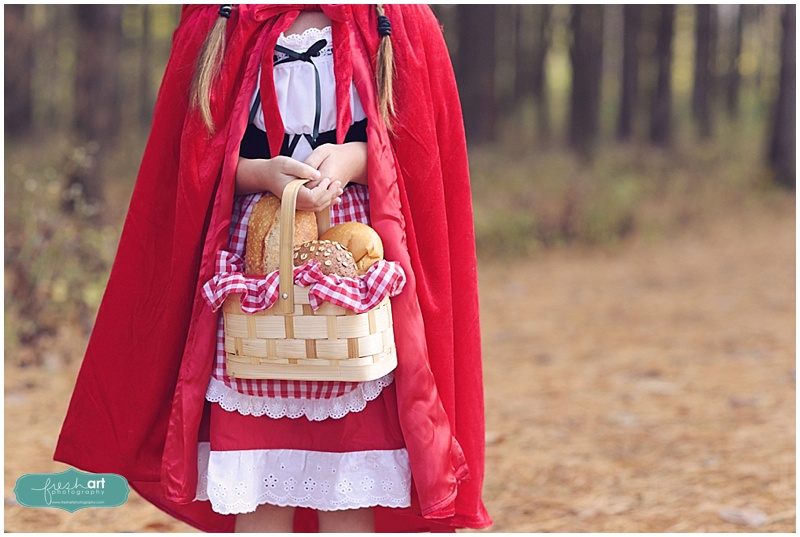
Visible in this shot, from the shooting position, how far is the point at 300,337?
1901mm

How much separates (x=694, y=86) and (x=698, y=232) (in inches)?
409

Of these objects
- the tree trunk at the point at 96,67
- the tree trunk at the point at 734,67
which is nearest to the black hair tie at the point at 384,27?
the tree trunk at the point at 96,67

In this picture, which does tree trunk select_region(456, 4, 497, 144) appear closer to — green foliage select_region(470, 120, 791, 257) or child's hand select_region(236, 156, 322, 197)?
green foliage select_region(470, 120, 791, 257)

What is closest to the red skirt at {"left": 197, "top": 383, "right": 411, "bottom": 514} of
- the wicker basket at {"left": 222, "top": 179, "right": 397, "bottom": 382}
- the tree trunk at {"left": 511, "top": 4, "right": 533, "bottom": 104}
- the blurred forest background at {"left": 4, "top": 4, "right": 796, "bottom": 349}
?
the wicker basket at {"left": 222, "top": 179, "right": 397, "bottom": 382}

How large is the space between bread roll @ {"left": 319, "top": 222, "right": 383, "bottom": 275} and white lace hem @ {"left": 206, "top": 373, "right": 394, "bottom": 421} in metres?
0.30

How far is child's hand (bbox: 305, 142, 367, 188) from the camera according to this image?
2.05m

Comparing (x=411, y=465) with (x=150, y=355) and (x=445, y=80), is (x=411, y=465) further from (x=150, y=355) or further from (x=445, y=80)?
(x=445, y=80)

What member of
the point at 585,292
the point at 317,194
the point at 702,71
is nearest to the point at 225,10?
the point at 317,194

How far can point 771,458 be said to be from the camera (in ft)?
12.0

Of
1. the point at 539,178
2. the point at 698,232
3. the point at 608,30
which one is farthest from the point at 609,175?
the point at 608,30

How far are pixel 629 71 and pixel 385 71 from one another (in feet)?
48.2

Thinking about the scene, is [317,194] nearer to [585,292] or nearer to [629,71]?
[585,292]

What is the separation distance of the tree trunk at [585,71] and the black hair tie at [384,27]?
1259 centimetres

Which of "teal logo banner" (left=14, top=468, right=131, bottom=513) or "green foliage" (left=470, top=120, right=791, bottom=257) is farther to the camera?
"green foliage" (left=470, top=120, right=791, bottom=257)
